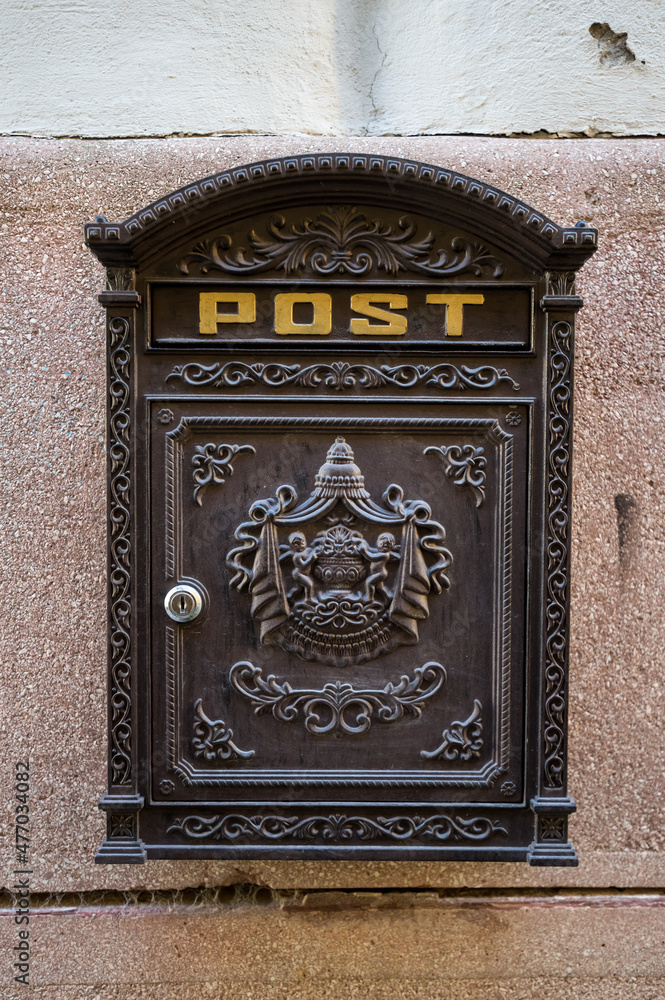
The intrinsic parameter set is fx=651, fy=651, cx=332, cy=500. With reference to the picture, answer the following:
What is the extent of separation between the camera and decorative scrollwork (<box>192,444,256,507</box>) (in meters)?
1.41

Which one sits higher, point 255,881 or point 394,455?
point 394,455

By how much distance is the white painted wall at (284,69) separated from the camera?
1832mm

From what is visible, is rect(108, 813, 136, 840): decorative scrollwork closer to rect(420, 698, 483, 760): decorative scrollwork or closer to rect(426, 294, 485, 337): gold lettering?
rect(420, 698, 483, 760): decorative scrollwork

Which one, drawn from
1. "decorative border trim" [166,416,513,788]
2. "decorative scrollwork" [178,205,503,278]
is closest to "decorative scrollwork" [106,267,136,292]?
"decorative scrollwork" [178,205,503,278]

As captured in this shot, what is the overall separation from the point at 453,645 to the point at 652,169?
141 cm

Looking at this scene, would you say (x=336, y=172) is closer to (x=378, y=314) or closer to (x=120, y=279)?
(x=378, y=314)

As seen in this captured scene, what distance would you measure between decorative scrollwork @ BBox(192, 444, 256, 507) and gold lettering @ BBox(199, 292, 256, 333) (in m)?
0.25

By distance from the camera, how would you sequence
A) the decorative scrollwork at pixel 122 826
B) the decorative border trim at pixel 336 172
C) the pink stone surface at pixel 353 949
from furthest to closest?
the pink stone surface at pixel 353 949 → the decorative scrollwork at pixel 122 826 → the decorative border trim at pixel 336 172

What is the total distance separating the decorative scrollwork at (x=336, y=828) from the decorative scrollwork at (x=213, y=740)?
0.14 m

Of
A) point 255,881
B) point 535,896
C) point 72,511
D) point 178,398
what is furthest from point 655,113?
point 255,881

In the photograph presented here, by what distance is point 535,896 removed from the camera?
1783 millimetres

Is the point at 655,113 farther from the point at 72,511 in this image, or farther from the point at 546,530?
the point at 72,511

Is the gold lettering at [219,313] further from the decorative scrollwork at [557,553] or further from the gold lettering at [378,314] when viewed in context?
the decorative scrollwork at [557,553]

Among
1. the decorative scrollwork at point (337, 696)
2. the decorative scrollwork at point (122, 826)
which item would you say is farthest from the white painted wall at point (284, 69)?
the decorative scrollwork at point (122, 826)
